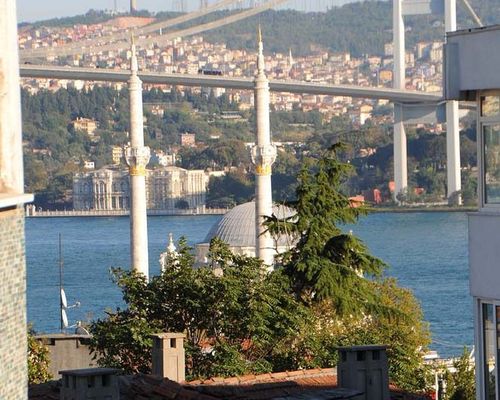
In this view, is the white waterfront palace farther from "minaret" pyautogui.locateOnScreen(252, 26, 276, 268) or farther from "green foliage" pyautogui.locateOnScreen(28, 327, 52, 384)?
"green foliage" pyautogui.locateOnScreen(28, 327, 52, 384)

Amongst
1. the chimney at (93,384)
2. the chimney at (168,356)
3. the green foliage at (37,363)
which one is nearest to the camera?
the chimney at (93,384)

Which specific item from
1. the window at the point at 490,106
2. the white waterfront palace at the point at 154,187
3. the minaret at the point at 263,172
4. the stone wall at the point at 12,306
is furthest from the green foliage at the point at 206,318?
the white waterfront palace at the point at 154,187

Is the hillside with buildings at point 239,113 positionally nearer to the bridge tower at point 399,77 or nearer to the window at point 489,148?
the bridge tower at point 399,77

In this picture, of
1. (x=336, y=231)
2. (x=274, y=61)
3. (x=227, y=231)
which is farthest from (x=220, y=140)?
(x=336, y=231)

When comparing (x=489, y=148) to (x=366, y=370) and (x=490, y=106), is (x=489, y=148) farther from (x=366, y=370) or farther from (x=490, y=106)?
(x=366, y=370)

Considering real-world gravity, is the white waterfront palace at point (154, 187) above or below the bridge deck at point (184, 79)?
below

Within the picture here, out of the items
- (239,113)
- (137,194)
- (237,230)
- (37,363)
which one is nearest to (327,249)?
(37,363)

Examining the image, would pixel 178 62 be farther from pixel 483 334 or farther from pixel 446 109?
pixel 483 334
